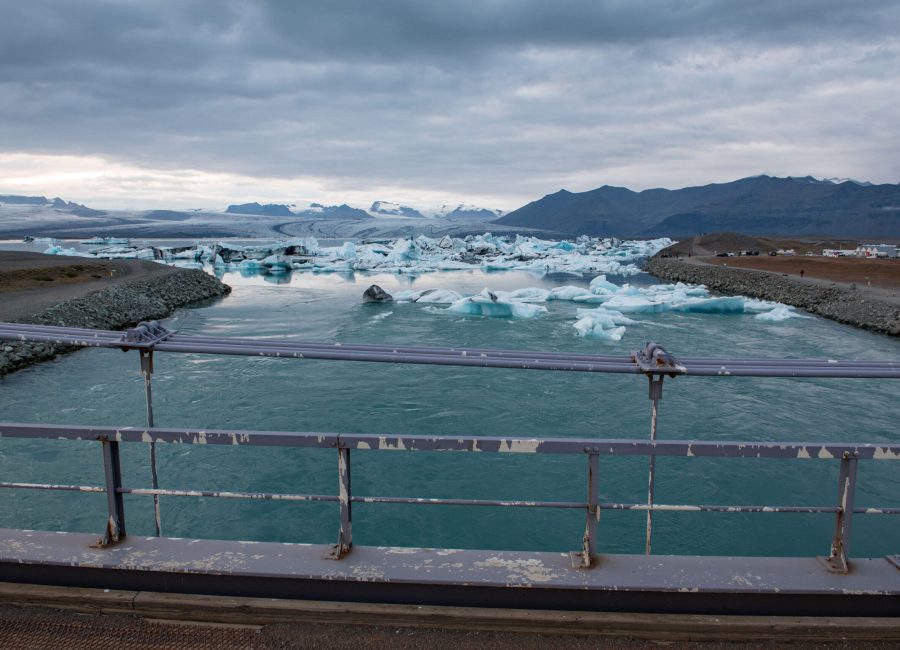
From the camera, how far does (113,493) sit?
2.53 meters

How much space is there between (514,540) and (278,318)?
16.1 m

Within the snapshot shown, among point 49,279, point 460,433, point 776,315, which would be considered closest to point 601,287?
point 776,315

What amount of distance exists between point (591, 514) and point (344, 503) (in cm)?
98

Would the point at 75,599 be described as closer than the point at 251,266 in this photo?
Yes

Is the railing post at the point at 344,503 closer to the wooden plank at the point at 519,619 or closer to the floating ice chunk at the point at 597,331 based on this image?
the wooden plank at the point at 519,619

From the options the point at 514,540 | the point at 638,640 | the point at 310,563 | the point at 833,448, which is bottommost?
the point at 514,540

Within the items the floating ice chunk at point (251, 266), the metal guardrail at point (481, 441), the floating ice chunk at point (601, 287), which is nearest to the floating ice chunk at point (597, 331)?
the floating ice chunk at point (601, 287)

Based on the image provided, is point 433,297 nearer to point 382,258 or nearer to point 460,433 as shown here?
point 460,433

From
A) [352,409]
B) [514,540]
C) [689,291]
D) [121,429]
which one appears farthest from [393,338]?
[689,291]

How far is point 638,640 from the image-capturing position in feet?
7.34

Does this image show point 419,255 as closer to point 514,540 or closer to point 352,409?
point 352,409

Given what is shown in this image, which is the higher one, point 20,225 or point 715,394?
point 20,225

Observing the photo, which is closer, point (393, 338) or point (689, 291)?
point (393, 338)

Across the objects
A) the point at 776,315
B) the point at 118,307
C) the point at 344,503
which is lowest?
the point at 776,315
